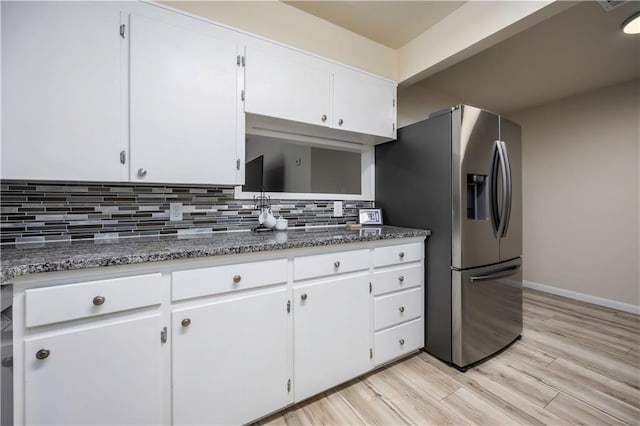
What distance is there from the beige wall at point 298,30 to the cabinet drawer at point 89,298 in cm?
170


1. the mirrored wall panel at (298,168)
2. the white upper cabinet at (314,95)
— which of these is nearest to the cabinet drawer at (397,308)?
the mirrored wall panel at (298,168)

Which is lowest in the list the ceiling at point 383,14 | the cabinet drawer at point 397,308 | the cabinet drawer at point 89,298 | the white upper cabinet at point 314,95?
the cabinet drawer at point 397,308

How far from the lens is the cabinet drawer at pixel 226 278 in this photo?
114cm

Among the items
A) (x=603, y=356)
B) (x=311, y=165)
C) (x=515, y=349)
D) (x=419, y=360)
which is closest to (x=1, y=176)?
(x=311, y=165)

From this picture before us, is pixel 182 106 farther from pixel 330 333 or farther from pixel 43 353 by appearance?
pixel 330 333

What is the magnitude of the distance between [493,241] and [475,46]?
1.43m

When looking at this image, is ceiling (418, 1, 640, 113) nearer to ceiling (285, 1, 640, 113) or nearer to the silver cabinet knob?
ceiling (285, 1, 640, 113)

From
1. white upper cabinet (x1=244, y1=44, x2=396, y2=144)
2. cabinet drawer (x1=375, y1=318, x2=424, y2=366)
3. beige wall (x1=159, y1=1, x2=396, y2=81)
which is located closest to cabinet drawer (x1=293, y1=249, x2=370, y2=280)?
cabinet drawer (x1=375, y1=318, x2=424, y2=366)

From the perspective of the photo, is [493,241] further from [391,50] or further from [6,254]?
[6,254]

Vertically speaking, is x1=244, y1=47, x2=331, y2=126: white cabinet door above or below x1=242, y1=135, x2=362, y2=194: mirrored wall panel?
above

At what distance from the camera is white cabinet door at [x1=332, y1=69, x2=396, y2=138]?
6.37ft

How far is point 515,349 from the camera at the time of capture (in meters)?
2.12

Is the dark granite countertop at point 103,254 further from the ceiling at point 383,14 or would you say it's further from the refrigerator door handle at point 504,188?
the ceiling at point 383,14

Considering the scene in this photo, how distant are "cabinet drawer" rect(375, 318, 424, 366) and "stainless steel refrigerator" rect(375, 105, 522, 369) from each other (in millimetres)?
102
